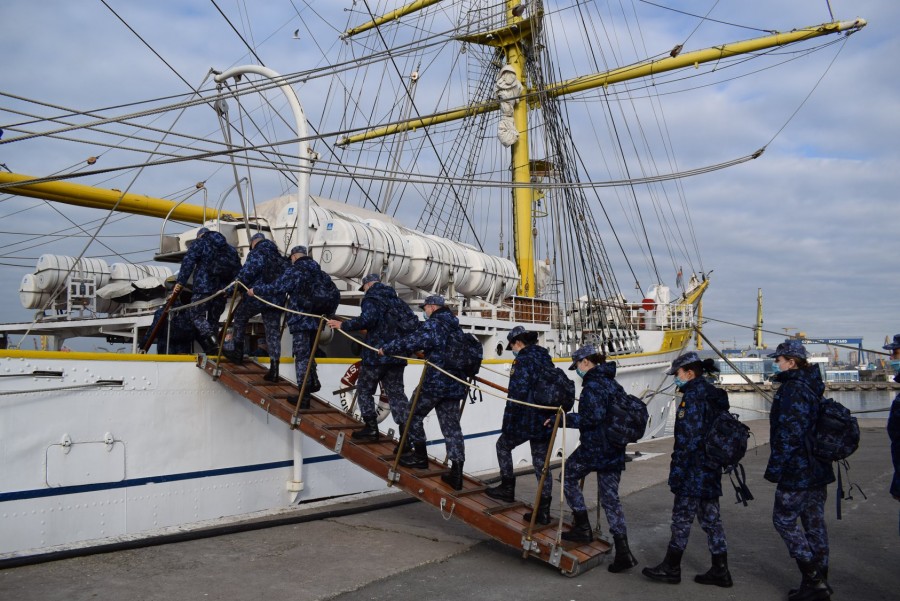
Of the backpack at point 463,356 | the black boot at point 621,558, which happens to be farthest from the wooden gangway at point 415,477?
the backpack at point 463,356

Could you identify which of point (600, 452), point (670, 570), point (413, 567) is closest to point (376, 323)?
point (413, 567)

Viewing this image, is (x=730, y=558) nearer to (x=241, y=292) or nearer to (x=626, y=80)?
(x=241, y=292)

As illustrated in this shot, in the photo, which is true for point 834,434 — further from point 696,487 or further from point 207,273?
point 207,273

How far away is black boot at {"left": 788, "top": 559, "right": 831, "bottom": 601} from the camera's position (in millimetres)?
5035

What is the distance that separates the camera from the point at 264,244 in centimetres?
828

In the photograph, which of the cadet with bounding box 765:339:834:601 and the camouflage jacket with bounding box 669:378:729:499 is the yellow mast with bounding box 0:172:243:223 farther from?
the cadet with bounding box 765:339:834:601

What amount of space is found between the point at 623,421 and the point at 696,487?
2.31 ft

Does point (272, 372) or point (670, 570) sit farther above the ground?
point (272, 372)

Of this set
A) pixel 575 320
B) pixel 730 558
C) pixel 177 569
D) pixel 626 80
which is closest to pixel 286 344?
pixel 177 569

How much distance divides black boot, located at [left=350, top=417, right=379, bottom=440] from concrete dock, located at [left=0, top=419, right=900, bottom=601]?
91 centimetres

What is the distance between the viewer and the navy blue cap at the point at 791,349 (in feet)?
17.6

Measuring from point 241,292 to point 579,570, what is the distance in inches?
182

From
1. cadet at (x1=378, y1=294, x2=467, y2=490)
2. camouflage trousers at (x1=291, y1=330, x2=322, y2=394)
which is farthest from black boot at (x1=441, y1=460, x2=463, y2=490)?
camouflage trousers at (x1=291, y1=330, x2=322, y2=394)

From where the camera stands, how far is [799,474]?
511 centimetres
